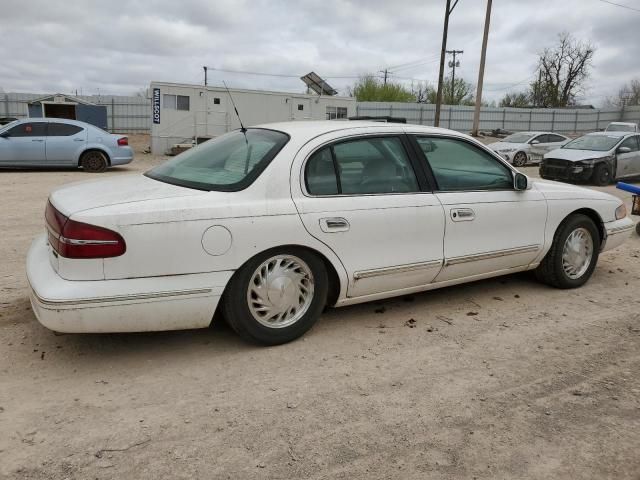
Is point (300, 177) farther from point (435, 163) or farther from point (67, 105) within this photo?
point (67, 105)

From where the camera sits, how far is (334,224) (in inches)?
141

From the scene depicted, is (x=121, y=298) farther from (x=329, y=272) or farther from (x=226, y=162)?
(x=329, y=272)

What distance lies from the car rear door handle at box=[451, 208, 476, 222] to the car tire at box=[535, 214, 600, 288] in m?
1.06

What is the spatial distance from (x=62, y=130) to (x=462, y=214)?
12.9 metres

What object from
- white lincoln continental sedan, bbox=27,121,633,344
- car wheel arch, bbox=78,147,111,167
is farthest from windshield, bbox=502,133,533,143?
white lincoln continental sedan, bbox=27,121,633,344

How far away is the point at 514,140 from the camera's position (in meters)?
20.3

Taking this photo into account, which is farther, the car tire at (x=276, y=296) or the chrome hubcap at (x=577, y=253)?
the chrome hubcap at (x=577, y=253)

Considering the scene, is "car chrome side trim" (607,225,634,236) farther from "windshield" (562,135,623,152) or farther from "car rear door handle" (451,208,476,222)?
"windshield" (562,135,623,152)

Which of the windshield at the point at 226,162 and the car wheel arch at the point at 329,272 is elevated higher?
the windshield at the point at 226,162

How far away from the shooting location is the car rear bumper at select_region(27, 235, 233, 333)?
2.97 metres

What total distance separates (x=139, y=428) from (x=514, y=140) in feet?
65.2

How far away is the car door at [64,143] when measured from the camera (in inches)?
555

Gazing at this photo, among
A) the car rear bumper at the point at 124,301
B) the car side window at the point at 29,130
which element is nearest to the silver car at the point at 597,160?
the car side window at the point at 29,130

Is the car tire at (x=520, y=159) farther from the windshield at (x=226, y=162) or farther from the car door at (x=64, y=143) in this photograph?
the windshield at (x=226, y=162)
